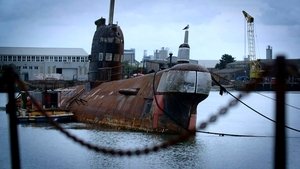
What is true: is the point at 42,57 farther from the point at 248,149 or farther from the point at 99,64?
the point at 248,149

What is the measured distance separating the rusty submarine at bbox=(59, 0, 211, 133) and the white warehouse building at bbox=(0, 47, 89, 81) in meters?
72.4

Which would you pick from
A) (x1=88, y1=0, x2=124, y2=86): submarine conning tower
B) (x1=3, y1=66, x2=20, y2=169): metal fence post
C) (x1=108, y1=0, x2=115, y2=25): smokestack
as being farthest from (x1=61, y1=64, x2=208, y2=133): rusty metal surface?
(x1=3, y1=66, x2=20, y2=169): metal fence post

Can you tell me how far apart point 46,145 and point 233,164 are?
9.21 meters

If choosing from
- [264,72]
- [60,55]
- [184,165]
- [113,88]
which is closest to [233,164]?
[184,165]

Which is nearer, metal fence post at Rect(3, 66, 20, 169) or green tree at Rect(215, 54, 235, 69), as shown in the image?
metal fence post at Rect(3, 66, 20, 169)

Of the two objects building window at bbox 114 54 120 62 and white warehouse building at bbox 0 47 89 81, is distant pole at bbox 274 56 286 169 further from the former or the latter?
white warehouse building at bbox 0 47 89 81

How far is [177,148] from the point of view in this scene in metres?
19.7

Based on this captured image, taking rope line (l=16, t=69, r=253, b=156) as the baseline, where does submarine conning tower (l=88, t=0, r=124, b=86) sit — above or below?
above

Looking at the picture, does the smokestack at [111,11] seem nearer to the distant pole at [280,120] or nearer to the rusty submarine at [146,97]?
the rusty submarine at [146,97]

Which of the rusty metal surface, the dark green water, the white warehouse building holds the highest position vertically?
the white warehouse building

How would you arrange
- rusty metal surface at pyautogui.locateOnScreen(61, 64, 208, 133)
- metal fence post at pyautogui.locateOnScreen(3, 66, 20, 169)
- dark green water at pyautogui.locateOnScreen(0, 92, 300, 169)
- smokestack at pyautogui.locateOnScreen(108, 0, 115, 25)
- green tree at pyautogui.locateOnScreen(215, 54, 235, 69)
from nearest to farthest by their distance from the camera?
metal fence post at pyautogui.locateOnScreen(3, 66, 20, 169), dark green water at pyautogui.locateOnScreen(0, 92, 300, 169), rusty metal surface at pyautogui.locateOnScreen(61, 64, 208, 133), smokestack at pyautogui.locateOnScreen(108, 0, 115, 25), green tree at pyautogui.locateOnScreen(215, 54, 235, 69)

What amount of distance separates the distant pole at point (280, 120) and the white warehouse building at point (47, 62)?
330ft

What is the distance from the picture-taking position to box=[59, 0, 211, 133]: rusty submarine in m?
21.7

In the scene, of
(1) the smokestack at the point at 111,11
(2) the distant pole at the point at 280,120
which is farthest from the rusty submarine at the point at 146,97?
(2) the distant pole at the point at 280,120
